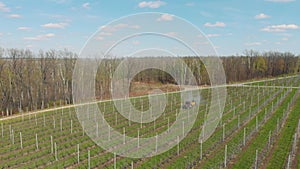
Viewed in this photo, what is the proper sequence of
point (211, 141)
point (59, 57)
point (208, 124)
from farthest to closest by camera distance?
point (59, 57) < point (208, 124) < point (211, 141)

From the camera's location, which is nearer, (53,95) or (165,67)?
(165,67)

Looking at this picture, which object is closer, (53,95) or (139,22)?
(139,22)

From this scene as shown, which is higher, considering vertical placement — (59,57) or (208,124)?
(59,57)

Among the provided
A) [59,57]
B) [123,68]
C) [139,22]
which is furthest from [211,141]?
[59,57]

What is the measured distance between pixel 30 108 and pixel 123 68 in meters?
24.7

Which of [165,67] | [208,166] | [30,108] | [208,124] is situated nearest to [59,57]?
[30,108]

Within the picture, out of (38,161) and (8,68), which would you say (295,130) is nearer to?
(38,161)

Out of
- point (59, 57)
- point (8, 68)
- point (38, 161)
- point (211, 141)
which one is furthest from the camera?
point (59, 57)

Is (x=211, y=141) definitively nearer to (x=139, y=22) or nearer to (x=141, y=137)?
(x=141, y=137)

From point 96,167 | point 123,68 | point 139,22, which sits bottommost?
point 96,167

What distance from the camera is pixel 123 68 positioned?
1264 cm

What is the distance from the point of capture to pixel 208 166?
1156cm

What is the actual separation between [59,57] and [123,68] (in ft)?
96.4

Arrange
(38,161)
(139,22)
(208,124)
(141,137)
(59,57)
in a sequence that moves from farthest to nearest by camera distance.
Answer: (59,57), (208,124), (141,137), (38,161), (139,22)
